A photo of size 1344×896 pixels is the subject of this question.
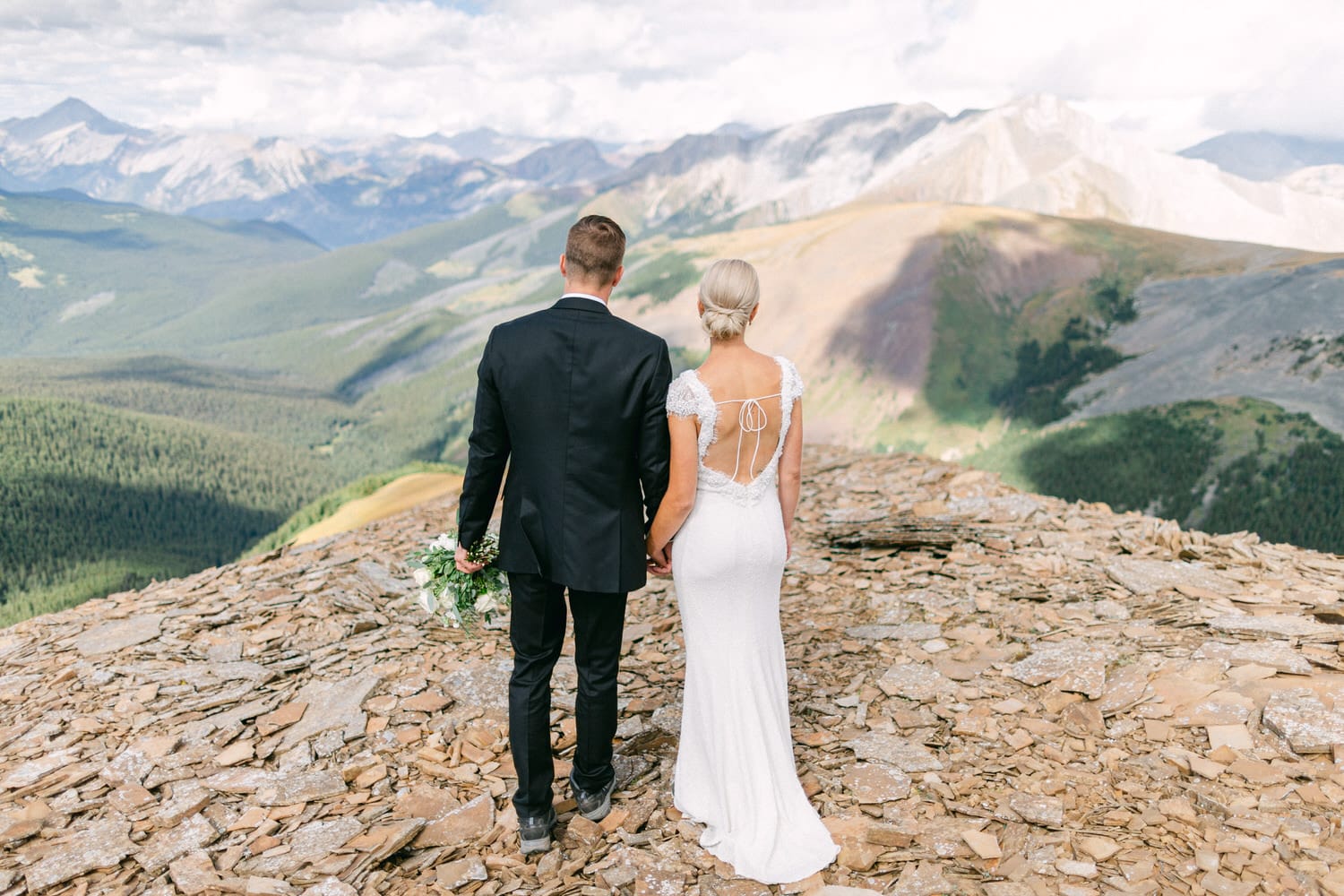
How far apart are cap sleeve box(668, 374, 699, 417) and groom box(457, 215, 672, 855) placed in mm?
74

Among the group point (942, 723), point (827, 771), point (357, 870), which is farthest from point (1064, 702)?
point (357, 870)

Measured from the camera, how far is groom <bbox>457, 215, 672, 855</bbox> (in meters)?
4.38

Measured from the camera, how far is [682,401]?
4512 mm

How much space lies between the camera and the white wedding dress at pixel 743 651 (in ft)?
15.6

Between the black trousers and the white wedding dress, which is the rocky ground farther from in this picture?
the black trousers

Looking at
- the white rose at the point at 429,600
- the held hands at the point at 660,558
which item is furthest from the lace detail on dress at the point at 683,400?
the white rose at the point at 429,600

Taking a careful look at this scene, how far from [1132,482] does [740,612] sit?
94197 millimetres

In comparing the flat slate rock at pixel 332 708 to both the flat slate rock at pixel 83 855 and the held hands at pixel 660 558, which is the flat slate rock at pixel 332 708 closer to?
the flat slate rock at pixel 83 855

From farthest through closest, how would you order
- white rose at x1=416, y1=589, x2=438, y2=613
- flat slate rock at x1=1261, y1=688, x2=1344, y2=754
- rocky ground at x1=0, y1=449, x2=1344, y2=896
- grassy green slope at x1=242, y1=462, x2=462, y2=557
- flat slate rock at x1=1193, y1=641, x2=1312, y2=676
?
grassy green slope at x1=242, y1=462, x2=462, y2=557, flat slate rock at x1=1193, y1=641, x2=1312, y2=676, white rose at x1=416, y1=589, x2=438, y2=613, flat slate rock at x1=1261, y1=688, x2=1344, y2=754, rocky ground at x1=0, y1=449, x2=1344, y2=896

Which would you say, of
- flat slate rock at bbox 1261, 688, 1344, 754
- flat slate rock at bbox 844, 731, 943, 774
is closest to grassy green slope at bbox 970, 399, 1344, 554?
flat slate rock at bbox 1261, 688, 1344, 754

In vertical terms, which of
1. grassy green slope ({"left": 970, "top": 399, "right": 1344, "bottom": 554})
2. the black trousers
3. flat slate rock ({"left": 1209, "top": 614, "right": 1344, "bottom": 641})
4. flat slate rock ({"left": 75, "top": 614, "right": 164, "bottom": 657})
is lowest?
grassy green slope ({"left": 970, "top": 399, "right": 1344, "bottom": 554})

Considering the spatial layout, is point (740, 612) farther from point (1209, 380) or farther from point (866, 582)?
point (1209, 380)

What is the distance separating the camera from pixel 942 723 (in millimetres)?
6410

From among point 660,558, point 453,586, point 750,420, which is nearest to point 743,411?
point 750,420
